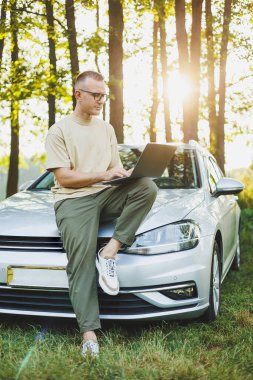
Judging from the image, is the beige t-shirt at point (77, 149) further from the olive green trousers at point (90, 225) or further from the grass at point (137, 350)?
the grass at point (137, 350)

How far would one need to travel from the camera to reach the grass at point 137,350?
3.53m

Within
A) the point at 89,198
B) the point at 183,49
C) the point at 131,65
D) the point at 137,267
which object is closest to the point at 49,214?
the point at 89,198

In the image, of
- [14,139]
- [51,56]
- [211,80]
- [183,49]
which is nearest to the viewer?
[183,49]

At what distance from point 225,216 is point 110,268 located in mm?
2158

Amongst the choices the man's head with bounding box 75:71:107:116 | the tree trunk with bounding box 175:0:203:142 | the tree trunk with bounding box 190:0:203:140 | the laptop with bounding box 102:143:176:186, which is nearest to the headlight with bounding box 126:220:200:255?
the laptop with bounding box 102:143:176:186

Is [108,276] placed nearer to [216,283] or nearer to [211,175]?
[216,283]

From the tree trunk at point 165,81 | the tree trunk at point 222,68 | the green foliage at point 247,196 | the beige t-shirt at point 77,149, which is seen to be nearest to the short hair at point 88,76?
the beige t-shirt at point 77,149

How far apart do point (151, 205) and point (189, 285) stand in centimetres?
66

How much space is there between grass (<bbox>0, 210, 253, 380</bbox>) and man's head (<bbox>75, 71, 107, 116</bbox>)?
1.73 metres

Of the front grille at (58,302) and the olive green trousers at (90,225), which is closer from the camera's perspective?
the olive green trousers at (90,225)

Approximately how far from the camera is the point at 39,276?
4496mm

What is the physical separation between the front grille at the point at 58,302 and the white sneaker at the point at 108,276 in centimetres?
16

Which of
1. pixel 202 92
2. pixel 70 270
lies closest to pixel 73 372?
pixel 70 270

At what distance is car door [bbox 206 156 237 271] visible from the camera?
19.3ft
